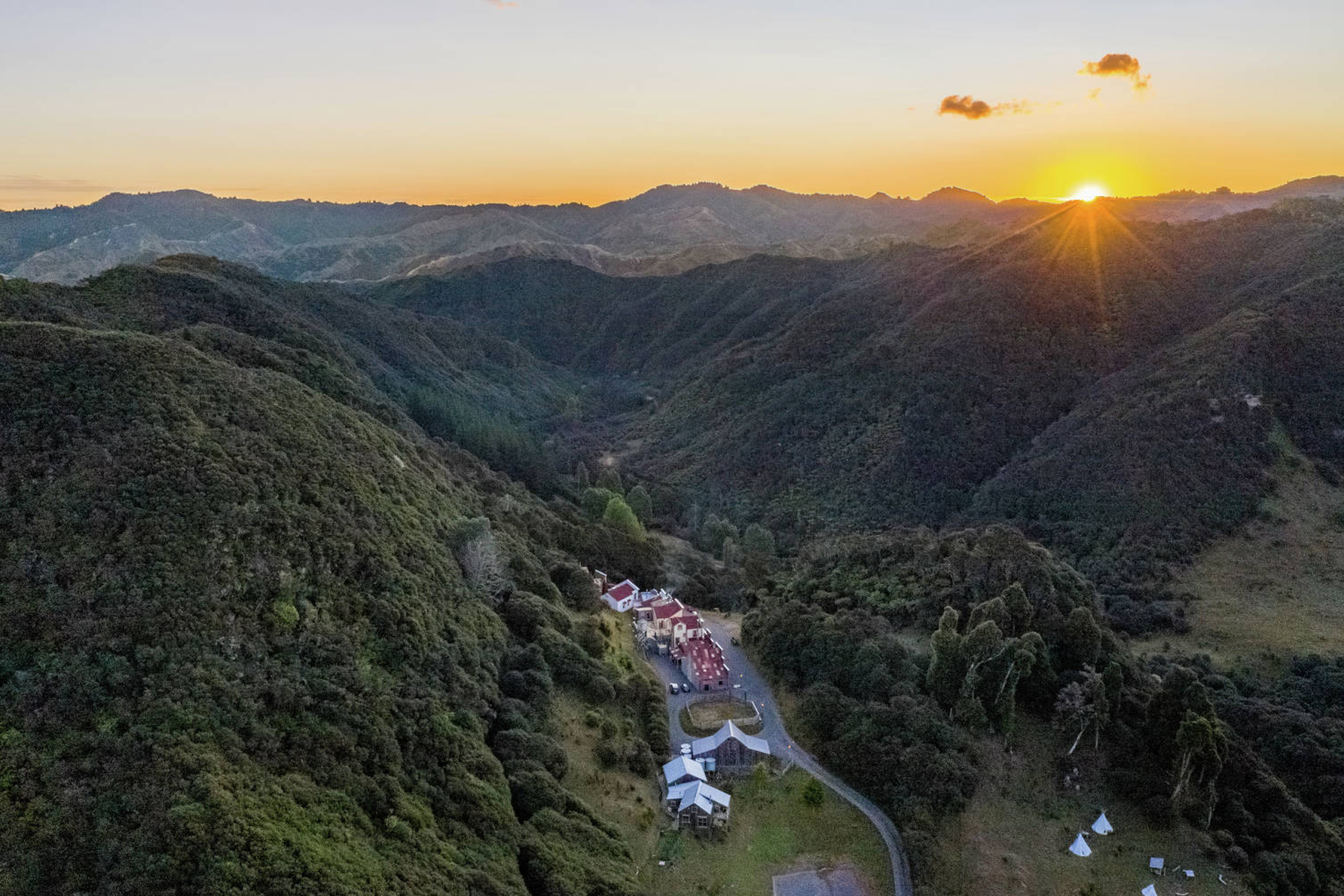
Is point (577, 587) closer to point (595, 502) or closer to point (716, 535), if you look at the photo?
point (595, 502)

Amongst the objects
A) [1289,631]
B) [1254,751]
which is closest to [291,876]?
[1254,751]

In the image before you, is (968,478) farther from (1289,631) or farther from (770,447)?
(1289,631)

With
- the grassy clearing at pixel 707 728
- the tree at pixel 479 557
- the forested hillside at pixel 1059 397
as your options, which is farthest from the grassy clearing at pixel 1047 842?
the tree at pixel 479 557

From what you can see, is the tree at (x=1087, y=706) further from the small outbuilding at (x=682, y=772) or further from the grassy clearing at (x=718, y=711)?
the small outbuilding at (x=682, y=772)

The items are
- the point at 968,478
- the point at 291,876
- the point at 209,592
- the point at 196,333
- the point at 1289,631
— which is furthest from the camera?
the point at 968,478

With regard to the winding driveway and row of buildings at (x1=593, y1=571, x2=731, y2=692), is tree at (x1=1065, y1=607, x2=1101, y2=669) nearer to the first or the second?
the winding driveway

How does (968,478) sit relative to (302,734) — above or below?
below

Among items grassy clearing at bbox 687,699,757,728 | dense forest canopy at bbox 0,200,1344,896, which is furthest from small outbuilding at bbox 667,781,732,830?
grassy clearing at bbox 687,699,757,728
